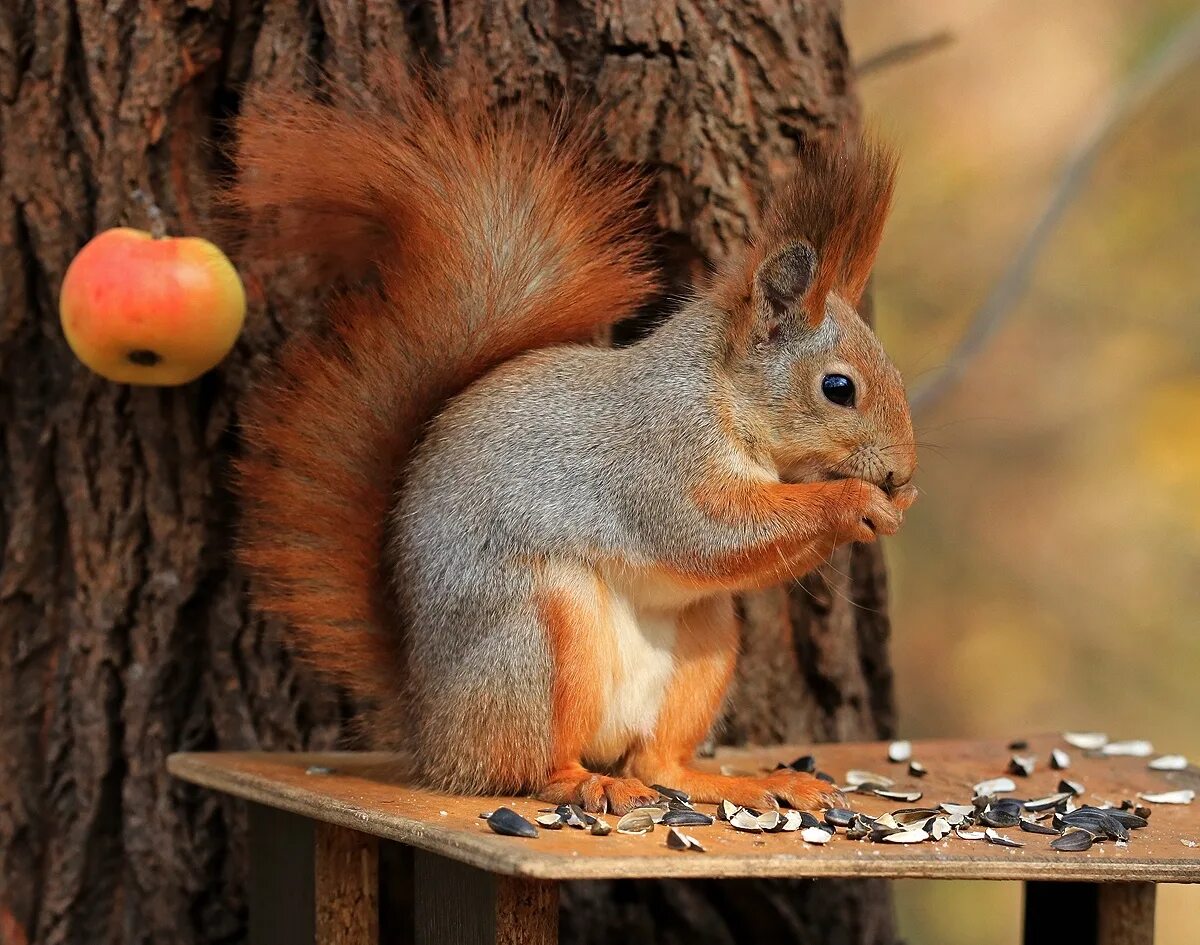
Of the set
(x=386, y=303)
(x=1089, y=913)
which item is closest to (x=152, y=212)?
(x=386, y=303)

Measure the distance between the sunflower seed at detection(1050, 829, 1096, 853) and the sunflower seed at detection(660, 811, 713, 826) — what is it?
317 millimetres

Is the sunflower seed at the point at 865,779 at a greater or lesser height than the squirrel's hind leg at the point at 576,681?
lesser

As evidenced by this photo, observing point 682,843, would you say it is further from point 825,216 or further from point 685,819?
point 825,216

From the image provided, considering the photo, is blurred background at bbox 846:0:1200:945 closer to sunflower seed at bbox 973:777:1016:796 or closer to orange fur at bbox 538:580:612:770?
sunflower seed at bbox 973:777:1016:796

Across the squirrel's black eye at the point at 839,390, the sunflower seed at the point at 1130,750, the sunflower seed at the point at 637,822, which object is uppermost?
the squirrel's black eye at the point at 839,390

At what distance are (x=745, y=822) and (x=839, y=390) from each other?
0.45m

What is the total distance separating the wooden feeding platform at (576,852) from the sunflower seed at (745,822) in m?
0.02

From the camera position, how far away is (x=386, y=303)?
1717 mm

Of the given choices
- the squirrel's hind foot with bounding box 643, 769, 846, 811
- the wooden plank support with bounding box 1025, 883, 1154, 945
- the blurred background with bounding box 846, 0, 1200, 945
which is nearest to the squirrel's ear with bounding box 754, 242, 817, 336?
the squirrel's hind foot with bounding box 643, 769, 846, 811

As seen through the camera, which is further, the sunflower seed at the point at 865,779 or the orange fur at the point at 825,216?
the sunflower seed at the point at 865,779

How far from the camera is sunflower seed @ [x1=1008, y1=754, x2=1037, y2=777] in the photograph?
1.77m

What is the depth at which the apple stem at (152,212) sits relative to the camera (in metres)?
1.77

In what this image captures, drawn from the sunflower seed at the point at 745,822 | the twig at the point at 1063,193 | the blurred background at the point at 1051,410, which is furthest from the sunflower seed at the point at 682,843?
the blurred background at the point at 1051,410

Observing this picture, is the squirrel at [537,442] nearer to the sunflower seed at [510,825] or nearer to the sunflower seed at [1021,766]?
the sunflower seed at [510,825]
